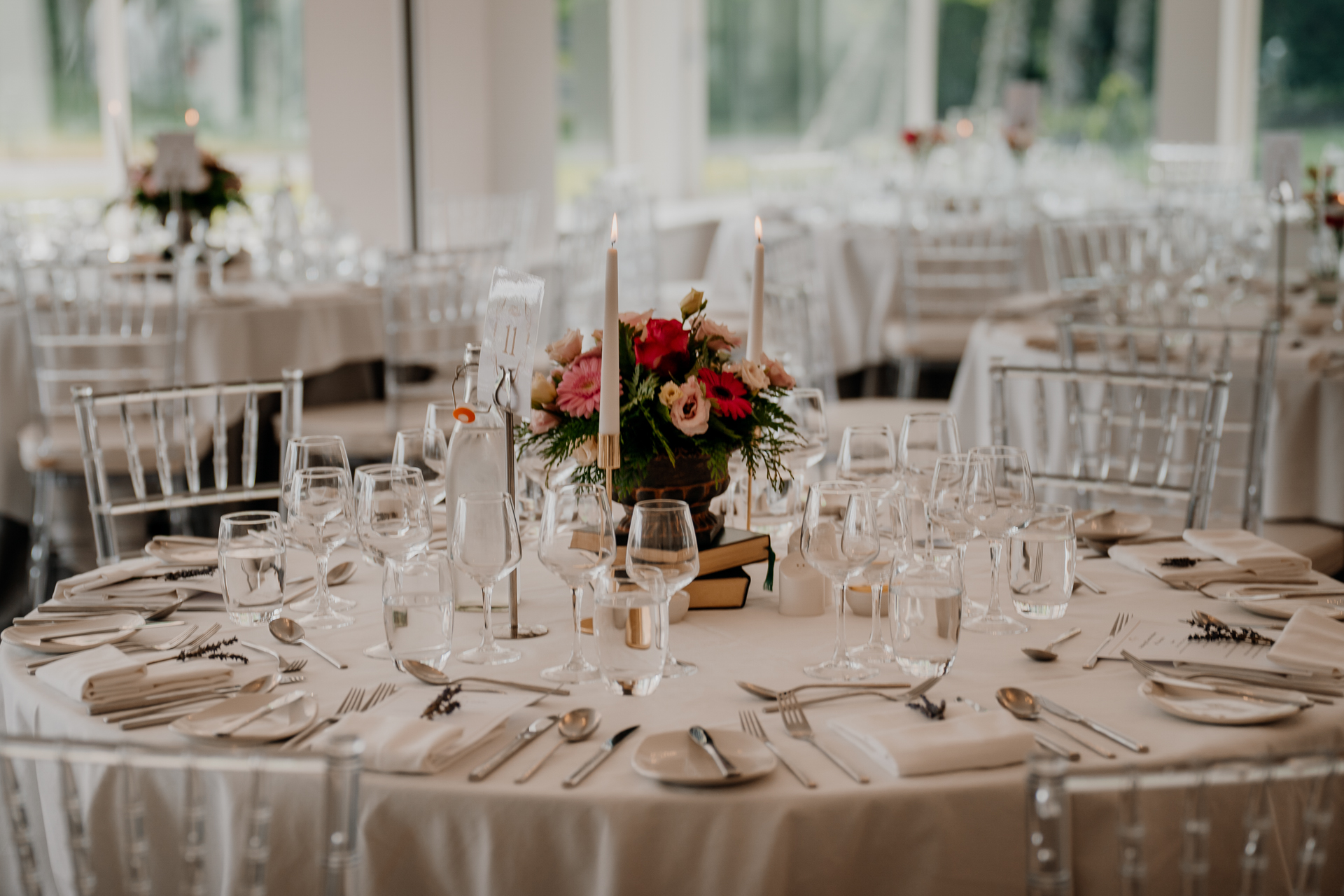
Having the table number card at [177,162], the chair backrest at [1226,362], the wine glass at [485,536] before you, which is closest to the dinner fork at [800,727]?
the wine glass at [485,536]

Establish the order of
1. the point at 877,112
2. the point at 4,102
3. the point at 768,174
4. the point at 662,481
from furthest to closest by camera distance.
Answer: the point at 877,112
the point at 768,174
the point at 4,102
the point at 662,481


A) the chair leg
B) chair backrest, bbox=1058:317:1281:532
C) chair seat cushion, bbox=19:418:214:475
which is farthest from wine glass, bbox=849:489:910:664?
the chair leg

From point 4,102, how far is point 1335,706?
6227 mm

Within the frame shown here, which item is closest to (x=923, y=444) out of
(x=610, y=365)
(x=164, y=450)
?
(x=610, y=365)

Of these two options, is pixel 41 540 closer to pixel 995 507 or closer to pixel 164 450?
pixel 164 450

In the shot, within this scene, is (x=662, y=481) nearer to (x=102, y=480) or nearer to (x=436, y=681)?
(x=436, y=681)

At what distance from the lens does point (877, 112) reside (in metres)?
10.3

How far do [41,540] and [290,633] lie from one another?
256cm

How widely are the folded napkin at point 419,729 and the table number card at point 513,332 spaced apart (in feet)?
1.24

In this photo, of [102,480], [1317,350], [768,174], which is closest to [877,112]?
[768,174]

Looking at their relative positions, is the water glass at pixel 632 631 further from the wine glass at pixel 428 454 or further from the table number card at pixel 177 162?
the table number card at pixel 177 162

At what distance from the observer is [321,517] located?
1.81 metres

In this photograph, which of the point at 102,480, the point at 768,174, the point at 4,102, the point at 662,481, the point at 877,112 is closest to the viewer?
the point at 662,481

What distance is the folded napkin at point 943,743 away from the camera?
132 cm
